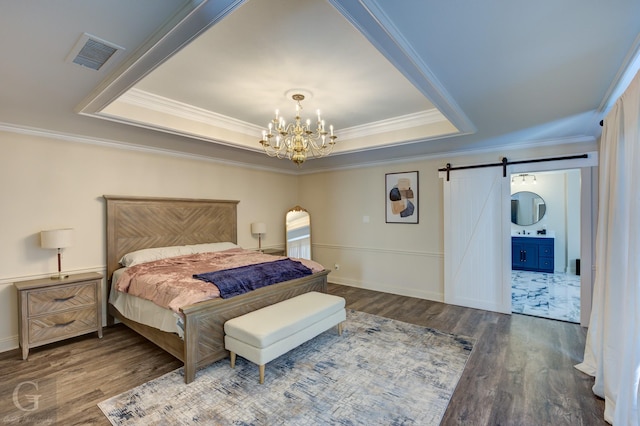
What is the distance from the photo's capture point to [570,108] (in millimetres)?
2811

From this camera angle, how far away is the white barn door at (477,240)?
420cm

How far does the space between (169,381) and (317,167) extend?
4.40 meters

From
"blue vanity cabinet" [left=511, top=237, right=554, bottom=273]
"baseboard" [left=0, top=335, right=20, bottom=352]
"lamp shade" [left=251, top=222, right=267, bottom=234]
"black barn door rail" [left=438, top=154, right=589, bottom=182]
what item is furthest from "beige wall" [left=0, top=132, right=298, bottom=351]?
"blue vanity cabinet" [left=511, top=237, right=554, bottom=273]

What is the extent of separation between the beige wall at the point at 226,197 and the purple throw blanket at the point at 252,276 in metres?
1.89

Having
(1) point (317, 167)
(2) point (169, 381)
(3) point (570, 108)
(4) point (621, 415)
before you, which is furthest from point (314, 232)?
(4) point (621, 415)

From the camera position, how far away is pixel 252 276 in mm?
3205

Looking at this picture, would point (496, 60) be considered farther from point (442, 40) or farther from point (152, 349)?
point (152, 349)

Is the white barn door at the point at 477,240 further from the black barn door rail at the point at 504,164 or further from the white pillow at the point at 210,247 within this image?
the white pillow at the point at 210,247

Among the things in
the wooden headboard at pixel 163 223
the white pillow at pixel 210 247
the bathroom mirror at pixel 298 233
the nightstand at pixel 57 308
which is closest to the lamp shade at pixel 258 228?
the wooden headboard at pixel 163 223

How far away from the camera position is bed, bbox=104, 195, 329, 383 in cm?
261

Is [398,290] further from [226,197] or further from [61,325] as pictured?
[61,325]

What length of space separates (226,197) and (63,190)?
2.22 metres

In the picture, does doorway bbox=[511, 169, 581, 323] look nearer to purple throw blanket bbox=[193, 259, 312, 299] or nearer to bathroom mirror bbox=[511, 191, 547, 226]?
bathroom mirror bbox=[511, 191, 547, 226]

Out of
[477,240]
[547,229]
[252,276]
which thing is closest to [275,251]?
[252,276]
